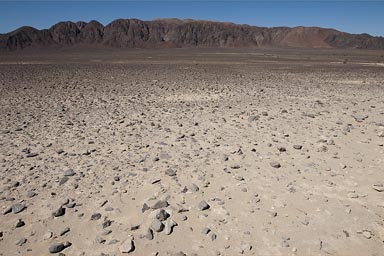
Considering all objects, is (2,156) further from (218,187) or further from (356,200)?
(356,200)

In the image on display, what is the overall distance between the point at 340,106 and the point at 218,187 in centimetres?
642

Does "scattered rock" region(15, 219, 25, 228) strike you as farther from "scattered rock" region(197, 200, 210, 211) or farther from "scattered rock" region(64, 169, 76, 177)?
"scattered rock" region(197, 200, 210, 211)

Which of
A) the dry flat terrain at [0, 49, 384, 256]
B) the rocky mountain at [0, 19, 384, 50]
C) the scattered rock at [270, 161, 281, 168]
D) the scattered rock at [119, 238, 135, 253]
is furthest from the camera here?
the rocky mountain at [0, 19, 384, 50]

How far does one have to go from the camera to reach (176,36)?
540 ft

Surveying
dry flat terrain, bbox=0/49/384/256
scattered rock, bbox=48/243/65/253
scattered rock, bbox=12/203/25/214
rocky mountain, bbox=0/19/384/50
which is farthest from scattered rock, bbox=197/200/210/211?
rocky mountain, bbox=0/19/384/50

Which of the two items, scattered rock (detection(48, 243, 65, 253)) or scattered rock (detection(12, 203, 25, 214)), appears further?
scattered rock (detection(12, 203, 25, 214))

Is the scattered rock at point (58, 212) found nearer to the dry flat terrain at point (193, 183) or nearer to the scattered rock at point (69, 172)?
the dry flat terrain at point (193, 183)

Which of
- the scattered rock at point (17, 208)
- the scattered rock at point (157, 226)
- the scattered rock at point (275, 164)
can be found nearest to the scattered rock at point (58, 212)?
the scattered rock at point (17, 208)

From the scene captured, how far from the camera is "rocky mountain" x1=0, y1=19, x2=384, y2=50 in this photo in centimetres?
15238

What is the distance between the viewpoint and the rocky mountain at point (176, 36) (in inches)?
5999

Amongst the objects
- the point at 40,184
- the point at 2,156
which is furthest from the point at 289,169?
the point at 2,156

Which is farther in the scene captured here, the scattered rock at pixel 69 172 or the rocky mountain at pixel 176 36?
the rocky mountain at pixel 176 36

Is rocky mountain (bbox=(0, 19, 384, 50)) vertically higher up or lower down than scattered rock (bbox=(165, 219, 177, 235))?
higher up

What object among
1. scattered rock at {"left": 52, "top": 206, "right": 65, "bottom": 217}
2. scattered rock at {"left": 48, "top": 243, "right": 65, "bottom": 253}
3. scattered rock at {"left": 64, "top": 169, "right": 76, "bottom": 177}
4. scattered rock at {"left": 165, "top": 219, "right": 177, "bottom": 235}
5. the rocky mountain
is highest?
the rocky mountain
